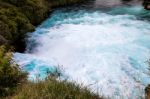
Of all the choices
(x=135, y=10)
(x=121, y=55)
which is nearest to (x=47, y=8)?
(x=135, y=10)

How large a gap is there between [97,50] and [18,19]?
15.3 feet

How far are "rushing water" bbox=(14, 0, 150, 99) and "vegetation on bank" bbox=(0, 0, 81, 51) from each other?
0.48 metres

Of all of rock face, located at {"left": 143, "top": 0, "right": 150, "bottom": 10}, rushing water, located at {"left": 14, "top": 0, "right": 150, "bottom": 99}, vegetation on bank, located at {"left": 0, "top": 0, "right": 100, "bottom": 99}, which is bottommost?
rock face, located at {"left": 143, "top": 0, "right": 150, "bottom": 10}

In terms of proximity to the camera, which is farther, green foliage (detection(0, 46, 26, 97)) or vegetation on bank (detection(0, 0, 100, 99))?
green foliage (detection(0, 46, 26, 97))

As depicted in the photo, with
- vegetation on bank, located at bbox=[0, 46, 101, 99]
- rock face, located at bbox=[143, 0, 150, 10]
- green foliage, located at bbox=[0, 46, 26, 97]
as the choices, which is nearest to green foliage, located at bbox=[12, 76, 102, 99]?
vegetation on bank, located at bbox=[0, 46, 101, 99]

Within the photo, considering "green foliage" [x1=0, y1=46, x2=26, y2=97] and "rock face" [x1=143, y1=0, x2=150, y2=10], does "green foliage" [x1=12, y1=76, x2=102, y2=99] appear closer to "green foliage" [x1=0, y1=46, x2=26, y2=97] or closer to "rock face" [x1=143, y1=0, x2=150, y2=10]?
"green foliage" [x1=0, y1=46, x2=26, y2=97]

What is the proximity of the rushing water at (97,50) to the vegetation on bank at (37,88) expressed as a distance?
4.65ft

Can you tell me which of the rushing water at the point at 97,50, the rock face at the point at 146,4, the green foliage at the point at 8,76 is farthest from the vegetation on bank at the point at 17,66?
the rock face at the point at 146,4

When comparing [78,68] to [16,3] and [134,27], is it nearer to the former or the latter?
[134,27]

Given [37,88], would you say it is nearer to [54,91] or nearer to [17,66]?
[54,91]

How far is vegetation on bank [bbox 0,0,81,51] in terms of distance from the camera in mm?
14783

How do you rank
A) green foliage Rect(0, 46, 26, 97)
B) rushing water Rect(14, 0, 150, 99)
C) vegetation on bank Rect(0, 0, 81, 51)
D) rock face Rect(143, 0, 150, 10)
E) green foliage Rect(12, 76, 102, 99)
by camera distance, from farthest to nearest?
rock face Rect(143, 0, 150, 10) → vegetation on bank Rect(0, 0, 81, 51) → rushing water Rect(14, 0, 150, 99) → green foliage Rect(0, 46, 26, 97) → green foliage Rect(12, 76, 102, 99)

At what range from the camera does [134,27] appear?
56.0 ft

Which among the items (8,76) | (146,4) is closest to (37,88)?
(8,76)
